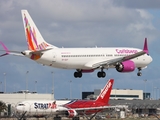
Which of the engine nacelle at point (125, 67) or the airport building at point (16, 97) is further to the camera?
the airport building at point (16, 97)

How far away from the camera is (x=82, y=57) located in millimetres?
118750

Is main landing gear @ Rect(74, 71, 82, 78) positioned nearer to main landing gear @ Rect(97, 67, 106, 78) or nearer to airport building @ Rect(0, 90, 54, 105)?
main landing gear @ Rect(97, 67, 106, 78)

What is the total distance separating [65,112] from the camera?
110125 millimetres

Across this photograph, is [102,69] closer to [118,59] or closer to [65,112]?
[118,59]

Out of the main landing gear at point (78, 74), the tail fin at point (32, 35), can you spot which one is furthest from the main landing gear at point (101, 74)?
the tail fin at point (32, 35)

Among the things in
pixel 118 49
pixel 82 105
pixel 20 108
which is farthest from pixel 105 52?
pixel 20 108

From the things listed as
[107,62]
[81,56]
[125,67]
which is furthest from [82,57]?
[125,67]

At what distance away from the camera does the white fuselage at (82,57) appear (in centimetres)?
11569

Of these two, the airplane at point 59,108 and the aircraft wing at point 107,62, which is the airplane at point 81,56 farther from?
the airplane at point 59,108

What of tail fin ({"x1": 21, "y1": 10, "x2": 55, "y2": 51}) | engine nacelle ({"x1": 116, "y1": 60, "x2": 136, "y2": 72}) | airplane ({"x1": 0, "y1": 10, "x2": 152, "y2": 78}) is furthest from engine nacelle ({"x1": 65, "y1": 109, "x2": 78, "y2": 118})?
engine nacelle ({"x1": 116, "y1": 60, "x2": 136, "y2": 72})

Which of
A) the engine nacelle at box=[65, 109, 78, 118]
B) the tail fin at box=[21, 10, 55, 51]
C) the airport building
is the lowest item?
the engine nacelle at box=[65, 109, 78, 118]

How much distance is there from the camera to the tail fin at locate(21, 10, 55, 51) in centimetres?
11631

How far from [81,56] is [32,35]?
9.13 m

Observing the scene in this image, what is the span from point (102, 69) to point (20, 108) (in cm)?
1701
